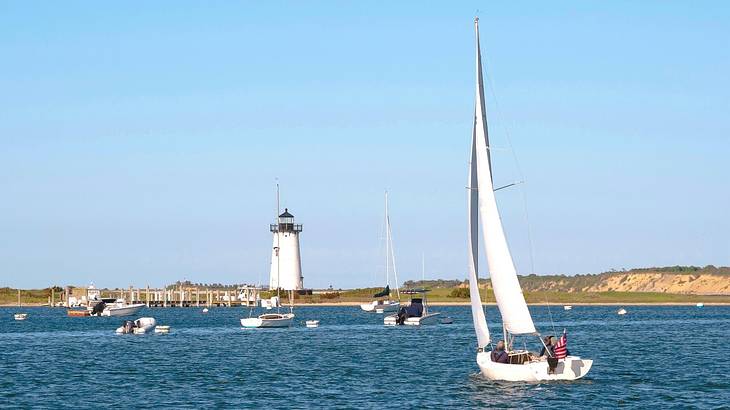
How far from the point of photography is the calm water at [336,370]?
52.6m

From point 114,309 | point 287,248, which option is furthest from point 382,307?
point 114,309

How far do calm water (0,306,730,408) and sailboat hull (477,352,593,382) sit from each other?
0.47m

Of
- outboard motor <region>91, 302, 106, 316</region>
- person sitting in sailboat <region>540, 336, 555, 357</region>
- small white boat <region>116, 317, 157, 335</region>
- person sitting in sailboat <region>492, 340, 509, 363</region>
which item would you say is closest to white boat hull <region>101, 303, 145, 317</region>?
outboard motor <region>91, 302, 106, 316</region>

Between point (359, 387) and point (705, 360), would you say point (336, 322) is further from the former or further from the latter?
point (359, 387)

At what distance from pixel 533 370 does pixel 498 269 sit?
4.64 m

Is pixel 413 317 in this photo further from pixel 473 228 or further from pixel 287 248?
pixel 473 228

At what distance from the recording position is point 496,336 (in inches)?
3974

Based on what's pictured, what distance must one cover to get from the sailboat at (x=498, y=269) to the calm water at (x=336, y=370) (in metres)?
0.78

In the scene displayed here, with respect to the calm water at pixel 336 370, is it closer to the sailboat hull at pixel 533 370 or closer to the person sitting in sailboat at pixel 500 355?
the sailboat hull at pixel 533 370

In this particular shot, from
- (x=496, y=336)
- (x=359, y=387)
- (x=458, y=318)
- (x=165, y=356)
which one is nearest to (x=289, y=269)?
(x=458, y=318)

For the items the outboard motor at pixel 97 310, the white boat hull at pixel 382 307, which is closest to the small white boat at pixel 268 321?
the white boat hull at pixel 382 307

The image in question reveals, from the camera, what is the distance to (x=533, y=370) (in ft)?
175

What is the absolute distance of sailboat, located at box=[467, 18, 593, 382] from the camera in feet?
175

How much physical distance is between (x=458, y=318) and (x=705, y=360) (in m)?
75.1
